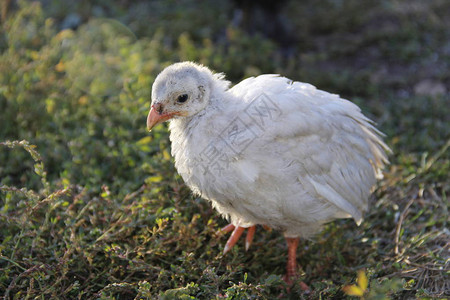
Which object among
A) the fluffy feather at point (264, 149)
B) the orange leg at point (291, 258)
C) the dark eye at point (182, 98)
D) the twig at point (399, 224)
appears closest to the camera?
the fluffy feather at point (264, 149)

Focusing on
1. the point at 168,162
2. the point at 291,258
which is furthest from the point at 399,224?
the point at 168,162

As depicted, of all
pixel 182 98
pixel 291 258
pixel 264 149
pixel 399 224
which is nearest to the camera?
pixel 264 149

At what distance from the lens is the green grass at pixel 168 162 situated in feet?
9.00

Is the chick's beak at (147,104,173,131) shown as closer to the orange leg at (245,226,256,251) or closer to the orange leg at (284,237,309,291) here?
the orange leg at (245,226,256,251)

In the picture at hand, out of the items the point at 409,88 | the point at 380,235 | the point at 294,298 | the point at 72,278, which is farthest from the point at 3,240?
the point at 409,88

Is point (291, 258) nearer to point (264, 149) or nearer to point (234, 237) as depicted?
point (234, 237)

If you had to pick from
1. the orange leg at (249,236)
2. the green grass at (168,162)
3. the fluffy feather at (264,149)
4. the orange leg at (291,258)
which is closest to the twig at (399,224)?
the green grass at (168,162)


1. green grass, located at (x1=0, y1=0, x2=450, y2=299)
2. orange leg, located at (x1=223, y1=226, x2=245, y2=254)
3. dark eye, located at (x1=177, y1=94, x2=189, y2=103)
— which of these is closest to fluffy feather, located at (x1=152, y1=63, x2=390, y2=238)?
dark eye, located at (x1=177, y1=94, x2=189, y2=103)

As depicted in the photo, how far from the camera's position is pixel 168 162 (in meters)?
3.39

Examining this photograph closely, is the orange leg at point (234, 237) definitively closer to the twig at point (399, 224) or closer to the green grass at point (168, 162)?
the green grass at point (168, 162)

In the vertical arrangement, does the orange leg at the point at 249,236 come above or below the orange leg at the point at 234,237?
below

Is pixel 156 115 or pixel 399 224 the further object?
pixel 399 224

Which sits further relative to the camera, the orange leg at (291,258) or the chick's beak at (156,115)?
the orange leg at (291,258)

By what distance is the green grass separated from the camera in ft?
9.00
